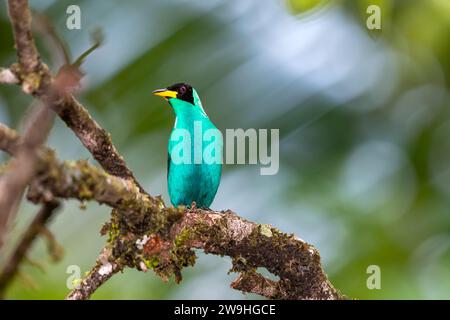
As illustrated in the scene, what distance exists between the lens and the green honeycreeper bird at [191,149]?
5.39m

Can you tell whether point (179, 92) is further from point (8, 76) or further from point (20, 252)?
point (20, 252)

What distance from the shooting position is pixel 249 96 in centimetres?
436

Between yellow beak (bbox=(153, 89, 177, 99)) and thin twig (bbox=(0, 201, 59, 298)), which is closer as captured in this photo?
thin twig (bbox=(0, 201, 59, 298))

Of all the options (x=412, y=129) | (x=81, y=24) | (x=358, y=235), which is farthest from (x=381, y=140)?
(x=81, y=24)

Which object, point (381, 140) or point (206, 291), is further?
point (381, 140)

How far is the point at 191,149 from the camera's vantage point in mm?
5461

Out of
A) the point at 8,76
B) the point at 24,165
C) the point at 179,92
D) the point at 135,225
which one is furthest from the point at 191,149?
the point at 24,165

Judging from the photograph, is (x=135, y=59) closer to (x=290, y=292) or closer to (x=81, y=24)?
(x=81, y=24)

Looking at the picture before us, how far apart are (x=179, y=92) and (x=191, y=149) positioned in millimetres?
457

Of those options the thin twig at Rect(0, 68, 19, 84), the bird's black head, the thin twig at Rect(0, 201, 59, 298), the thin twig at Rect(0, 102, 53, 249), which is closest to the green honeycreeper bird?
the bird's black head

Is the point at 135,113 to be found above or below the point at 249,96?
below

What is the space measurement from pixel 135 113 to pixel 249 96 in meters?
0.78

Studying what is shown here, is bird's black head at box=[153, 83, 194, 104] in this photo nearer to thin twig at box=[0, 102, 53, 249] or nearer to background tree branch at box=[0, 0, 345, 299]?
background tree branch at box=[0, 0, 345, 299]

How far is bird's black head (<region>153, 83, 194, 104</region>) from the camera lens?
5.31 meters
